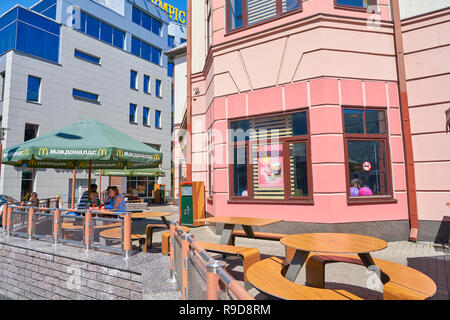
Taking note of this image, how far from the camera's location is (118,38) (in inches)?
1075

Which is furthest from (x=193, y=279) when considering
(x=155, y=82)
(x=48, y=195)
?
(x=155, y=82)

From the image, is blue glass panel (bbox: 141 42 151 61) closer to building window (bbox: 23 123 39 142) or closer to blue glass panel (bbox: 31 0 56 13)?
blue glass panel (bbox: 31 0 56 13)

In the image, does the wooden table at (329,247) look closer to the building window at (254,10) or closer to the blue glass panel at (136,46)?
the building window at (254,10)

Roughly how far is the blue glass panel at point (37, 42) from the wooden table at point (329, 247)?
23.7 metres

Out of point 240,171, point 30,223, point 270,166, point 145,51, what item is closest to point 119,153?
point 30,223

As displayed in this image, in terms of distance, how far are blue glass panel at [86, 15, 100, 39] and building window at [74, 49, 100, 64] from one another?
1919mm

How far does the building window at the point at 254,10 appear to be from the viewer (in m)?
8.30

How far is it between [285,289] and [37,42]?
24.7 metres

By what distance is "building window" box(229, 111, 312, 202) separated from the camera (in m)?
7.75

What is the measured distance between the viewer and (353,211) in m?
7.25

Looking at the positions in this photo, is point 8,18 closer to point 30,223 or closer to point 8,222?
point 8,222

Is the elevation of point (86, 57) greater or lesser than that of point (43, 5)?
lesser

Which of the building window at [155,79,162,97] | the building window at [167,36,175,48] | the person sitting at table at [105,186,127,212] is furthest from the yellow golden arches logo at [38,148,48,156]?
the building window at [167,36,175,48]

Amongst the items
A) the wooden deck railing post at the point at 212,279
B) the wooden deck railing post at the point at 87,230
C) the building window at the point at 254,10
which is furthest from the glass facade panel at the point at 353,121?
the wooden deck railing post at the point at 212,279
